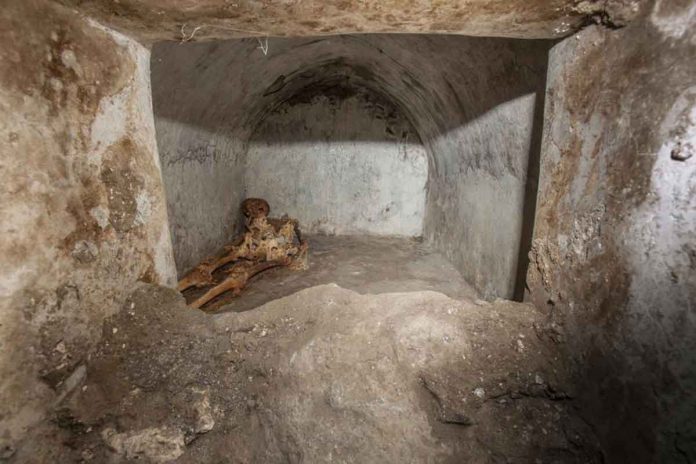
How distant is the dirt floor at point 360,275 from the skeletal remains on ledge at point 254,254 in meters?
0.13

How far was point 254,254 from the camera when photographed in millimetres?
4906

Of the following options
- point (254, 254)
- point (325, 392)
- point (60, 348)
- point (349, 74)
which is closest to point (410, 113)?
point (349, 74)

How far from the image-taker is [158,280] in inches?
74.4

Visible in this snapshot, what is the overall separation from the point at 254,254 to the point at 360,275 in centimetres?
143

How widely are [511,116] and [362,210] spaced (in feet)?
13.4

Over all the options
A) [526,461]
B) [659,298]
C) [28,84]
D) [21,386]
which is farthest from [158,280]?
[659,298]

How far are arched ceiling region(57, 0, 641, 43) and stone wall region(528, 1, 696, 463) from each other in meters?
0.14

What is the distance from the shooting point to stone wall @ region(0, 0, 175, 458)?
1.25 meters

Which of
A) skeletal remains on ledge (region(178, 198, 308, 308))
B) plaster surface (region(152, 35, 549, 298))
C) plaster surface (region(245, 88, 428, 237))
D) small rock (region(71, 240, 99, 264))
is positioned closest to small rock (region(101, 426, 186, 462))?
small rock (region(71, 240, 99, 264))

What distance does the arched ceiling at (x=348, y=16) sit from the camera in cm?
136

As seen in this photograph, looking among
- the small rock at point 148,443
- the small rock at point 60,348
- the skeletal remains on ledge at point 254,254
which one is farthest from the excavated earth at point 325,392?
the skeletal remains on ledge at point 254,254

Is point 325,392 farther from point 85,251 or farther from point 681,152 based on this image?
point 681,152

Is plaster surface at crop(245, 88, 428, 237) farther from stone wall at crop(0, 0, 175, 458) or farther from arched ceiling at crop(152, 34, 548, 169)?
stone wall at crop(0, 0, 175, 458)

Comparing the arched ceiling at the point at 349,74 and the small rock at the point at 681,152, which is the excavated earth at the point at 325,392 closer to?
the small rock at the point at 681,152
